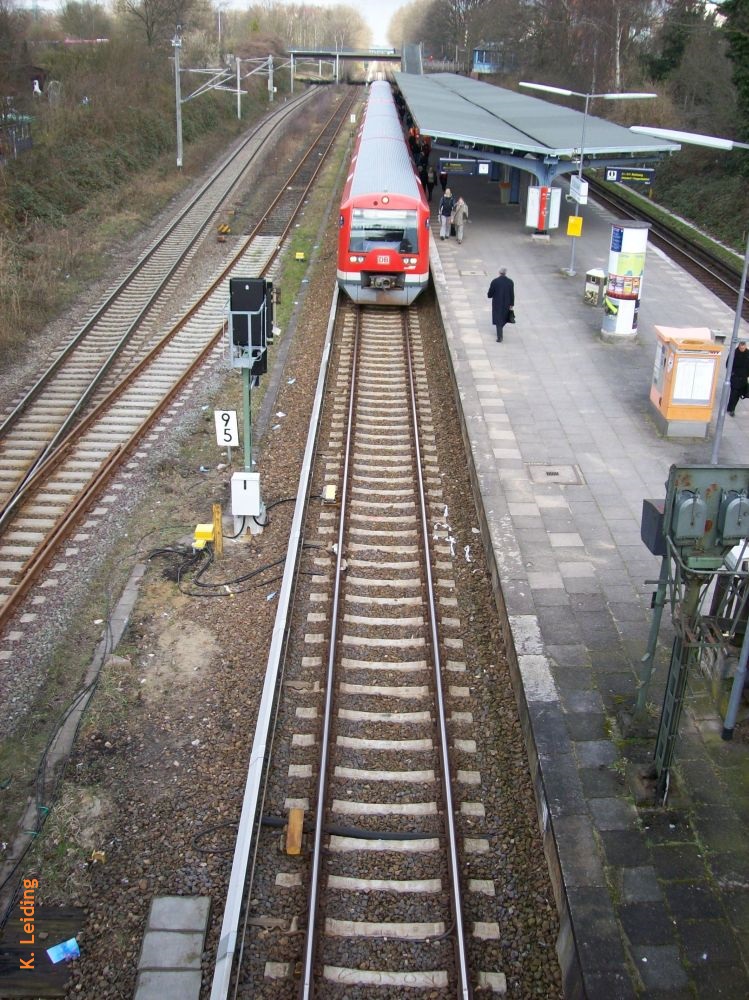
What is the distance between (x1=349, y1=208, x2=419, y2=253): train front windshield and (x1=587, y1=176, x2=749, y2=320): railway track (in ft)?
24.2

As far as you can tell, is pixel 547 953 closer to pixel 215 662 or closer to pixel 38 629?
pixel 215 662

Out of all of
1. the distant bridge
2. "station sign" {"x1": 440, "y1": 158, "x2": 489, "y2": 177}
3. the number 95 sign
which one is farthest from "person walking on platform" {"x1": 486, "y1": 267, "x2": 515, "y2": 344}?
the distant bridge

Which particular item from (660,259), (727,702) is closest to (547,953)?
(727,702)

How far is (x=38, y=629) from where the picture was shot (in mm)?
9023

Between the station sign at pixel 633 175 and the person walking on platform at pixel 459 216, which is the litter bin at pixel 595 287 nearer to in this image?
the station sign at pixel 633 175

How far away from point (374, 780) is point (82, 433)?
27.5ft

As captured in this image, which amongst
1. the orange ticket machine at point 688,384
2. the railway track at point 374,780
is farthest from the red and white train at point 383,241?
the railway track at point 374,780

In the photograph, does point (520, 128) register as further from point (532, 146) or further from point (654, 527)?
point (654, 527)

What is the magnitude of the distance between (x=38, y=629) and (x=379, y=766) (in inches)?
153

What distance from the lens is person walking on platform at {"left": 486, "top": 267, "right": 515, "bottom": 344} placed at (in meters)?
15.9

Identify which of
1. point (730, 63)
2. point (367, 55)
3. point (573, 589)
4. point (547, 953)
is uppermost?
point (367, 55)

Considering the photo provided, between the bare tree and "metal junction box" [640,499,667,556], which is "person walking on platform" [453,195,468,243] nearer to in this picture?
"metal junction box" [640,499,667,556]

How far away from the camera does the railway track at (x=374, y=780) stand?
5.73m

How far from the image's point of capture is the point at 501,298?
52.6 ft
